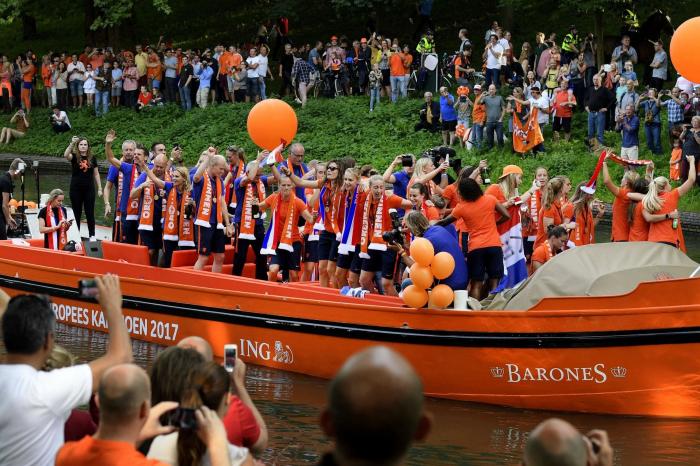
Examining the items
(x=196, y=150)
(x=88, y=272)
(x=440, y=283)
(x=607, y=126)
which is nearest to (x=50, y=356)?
(x=440, y=283)

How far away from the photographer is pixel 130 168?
1587cm

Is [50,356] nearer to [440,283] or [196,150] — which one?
[440,283]

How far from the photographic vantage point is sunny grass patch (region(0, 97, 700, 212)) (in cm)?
2484

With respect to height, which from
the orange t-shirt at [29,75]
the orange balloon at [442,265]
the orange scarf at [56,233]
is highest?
the orange t-shirt at [29,75]

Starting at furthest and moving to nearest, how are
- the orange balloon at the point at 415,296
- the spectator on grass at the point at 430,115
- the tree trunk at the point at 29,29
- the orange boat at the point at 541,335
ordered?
the tree trunk at the point at 29,29
the spectator on grass at the point at 430,115
the orange balloon at the point at 415,296
the orange boat at the point at 541,335

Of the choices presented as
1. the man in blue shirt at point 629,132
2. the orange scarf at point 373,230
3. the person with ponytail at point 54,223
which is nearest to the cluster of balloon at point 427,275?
the orange scarf at point 373,230

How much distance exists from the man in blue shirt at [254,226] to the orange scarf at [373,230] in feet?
5.46

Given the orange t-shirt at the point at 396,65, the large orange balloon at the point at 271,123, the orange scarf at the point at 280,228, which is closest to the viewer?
the large orange balloon at the point at 271,123

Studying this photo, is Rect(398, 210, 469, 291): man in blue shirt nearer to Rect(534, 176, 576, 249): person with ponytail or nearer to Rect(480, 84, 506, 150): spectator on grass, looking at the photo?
Rect(534, 176, 576, 249): person with ponytail

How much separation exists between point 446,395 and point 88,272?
5.26m

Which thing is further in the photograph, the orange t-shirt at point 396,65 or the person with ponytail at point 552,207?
the orange t-shirt at point 396,65

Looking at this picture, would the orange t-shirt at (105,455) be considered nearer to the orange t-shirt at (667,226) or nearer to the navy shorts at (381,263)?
the navy shorts at (381,263)

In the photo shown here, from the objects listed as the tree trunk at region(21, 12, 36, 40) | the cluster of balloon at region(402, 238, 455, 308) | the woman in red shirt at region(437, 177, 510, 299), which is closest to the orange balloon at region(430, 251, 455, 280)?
the cluster of balloon at region(402, 238, 455, 308)

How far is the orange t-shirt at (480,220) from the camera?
12234 mm
